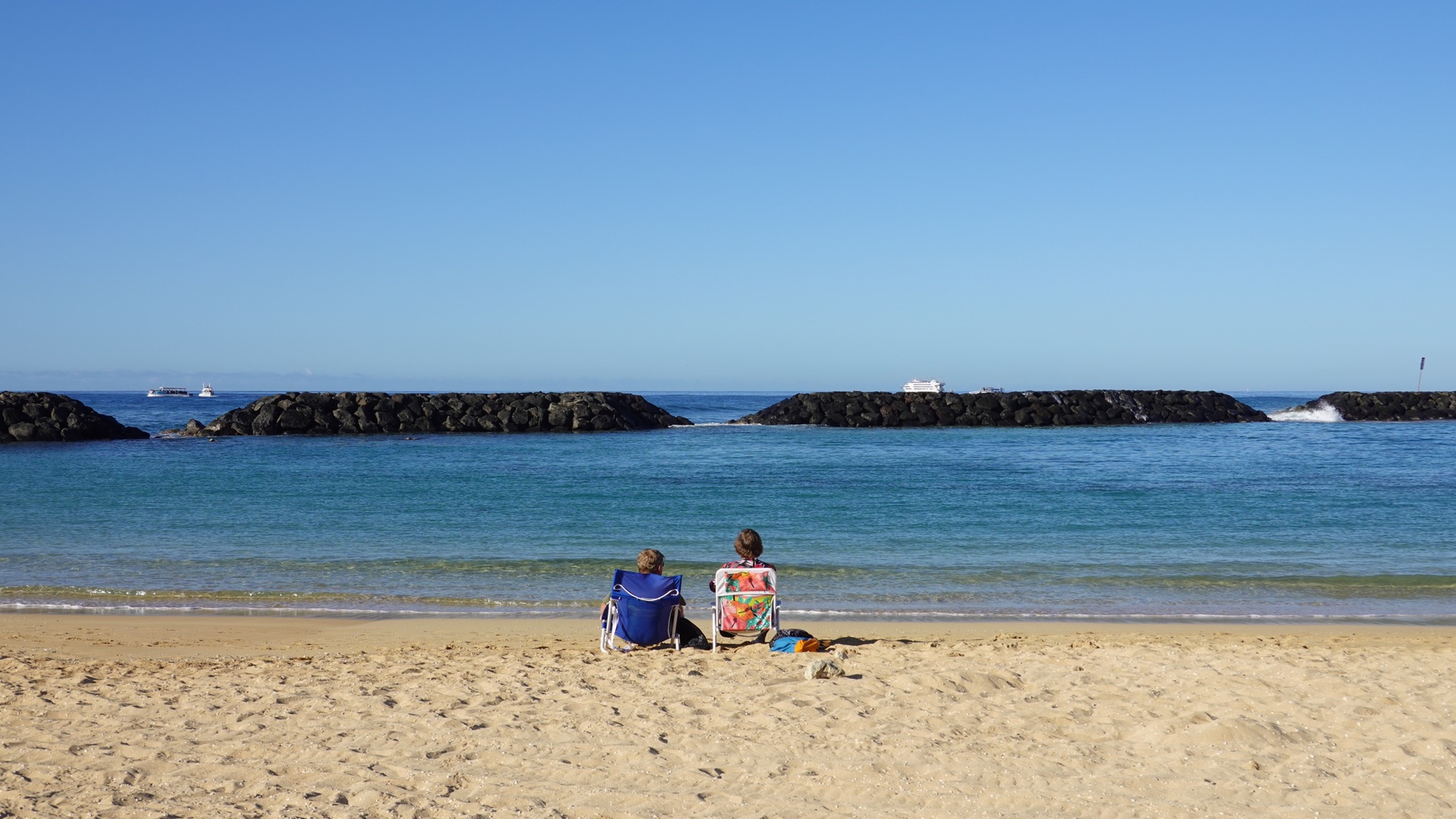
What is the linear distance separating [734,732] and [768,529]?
11081 mm

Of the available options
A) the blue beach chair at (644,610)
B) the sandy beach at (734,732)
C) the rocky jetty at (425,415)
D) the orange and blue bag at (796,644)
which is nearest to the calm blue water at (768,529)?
the orange and blue bag at (796,644)

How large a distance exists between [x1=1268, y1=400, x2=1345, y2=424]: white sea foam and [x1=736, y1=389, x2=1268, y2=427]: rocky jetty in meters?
6.01

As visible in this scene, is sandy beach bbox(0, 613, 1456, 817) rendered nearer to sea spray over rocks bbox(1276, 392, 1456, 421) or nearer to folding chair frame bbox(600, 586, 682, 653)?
folding chair frame bbox(600, 586, 682, 653)

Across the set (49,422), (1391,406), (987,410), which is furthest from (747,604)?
(1391,406)

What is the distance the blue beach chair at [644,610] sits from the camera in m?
8.67

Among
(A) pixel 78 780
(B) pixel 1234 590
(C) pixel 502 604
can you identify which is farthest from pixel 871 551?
(A) pixel 78 780

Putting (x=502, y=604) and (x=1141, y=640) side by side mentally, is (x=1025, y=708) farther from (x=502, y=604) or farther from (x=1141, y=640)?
(x=502, y=604)

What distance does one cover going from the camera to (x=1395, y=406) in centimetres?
5691

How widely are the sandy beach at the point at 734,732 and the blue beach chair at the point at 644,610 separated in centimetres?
19

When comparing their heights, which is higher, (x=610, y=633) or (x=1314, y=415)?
(x=1314, y=415)

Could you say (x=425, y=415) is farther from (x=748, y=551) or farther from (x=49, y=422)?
(x=748, y=551)

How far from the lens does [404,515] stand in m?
18.7

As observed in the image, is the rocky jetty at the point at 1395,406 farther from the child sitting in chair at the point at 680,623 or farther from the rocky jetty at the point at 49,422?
the rocky jetty at the point at 49,422

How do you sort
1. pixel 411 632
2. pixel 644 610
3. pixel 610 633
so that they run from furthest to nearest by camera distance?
pixel 411 632 → pixel 610 633 → pixel 644 610
